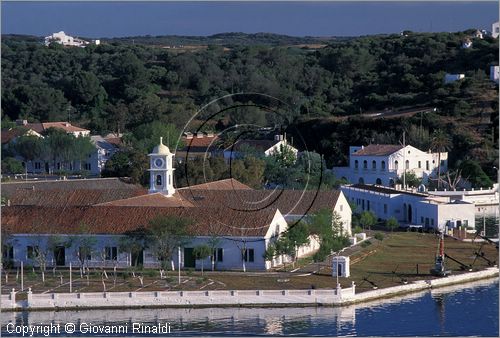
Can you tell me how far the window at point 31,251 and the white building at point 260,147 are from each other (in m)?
25.2

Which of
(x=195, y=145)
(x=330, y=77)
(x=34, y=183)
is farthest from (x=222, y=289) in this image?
(x=330, y=77)

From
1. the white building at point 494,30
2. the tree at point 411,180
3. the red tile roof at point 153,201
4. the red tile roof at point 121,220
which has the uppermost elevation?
the white building at point 494,30

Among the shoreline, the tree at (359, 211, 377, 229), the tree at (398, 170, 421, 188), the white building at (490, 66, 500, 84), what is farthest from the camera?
the white building at (490, 66, 500, 84)

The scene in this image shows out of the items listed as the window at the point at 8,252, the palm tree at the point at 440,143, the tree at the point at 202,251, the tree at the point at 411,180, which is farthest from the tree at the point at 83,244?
the palm tree at the point at 440,143

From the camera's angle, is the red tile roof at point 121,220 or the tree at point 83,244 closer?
the tree at point 83,244

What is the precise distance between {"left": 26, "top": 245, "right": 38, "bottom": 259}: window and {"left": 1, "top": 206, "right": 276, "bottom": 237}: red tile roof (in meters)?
0.45

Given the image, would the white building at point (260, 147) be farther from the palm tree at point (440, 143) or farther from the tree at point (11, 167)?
the tree at point (11, 167)

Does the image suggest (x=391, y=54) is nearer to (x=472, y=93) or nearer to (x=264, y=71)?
(x=264, y=71)

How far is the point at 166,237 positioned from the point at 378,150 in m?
31.3

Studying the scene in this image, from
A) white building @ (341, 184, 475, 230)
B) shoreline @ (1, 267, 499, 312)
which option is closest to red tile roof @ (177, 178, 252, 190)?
white building @ (341, 184, 475, 230)

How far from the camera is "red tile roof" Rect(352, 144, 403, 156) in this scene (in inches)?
2844

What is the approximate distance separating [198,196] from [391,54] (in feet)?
238

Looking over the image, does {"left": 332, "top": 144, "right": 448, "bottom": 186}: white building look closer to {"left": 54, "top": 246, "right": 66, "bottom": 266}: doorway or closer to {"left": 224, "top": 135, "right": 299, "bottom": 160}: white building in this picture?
{"left": 224, "top": 135, "right": 299, "bottom": 160}: white building

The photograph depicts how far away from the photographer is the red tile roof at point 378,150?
72.2 meters
